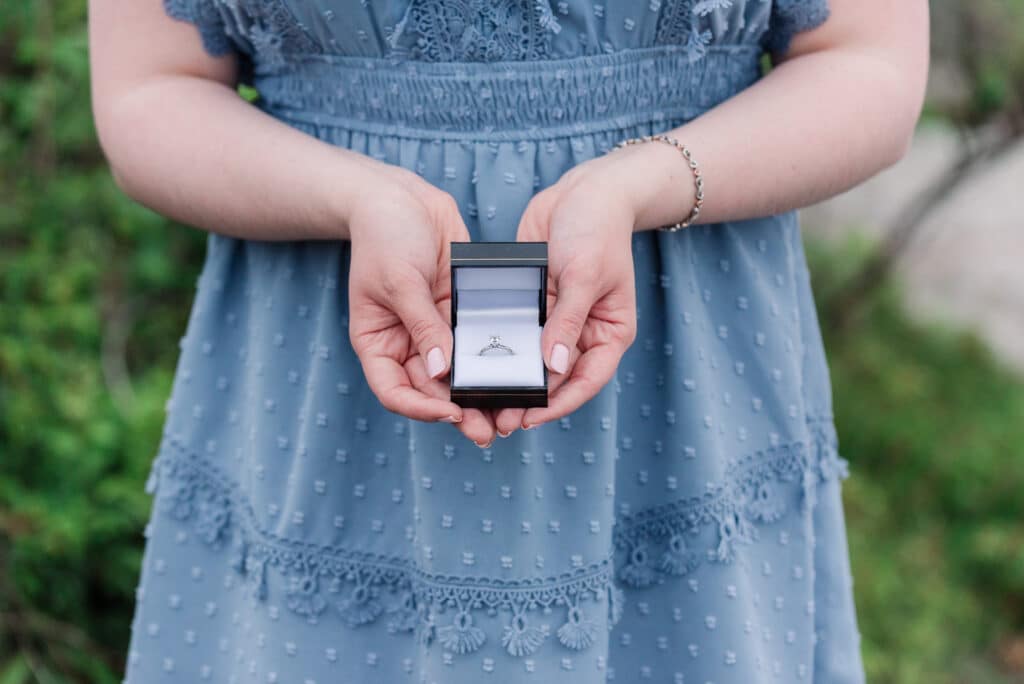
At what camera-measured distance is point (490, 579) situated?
1058mm

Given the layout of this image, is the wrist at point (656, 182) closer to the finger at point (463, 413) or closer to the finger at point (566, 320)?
the finger at point (566, 320)

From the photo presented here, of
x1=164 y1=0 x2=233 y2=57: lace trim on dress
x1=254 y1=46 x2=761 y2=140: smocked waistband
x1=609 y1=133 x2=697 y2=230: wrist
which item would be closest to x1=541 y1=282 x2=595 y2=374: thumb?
x1=609 y1=133 x2=697 y2=230: wrist

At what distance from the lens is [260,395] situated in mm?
1175

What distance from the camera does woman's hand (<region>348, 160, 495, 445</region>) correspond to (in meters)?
0.92

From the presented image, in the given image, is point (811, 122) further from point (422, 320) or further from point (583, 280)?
point (422, 320)

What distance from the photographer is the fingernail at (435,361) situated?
0.92m

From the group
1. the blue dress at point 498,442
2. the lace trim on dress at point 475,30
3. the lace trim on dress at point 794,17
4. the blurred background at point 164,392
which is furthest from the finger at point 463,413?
the blurred background at point 164,392

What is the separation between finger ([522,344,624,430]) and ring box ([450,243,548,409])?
12 millimetres

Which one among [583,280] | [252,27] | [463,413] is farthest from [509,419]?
[252,27]

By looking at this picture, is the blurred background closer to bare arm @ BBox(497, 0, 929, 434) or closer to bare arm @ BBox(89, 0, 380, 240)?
bare arm @ BBox(89, 0, 380, 240)

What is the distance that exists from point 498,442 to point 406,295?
8.2 inches

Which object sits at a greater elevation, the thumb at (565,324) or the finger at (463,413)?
the thumb at (565,324)

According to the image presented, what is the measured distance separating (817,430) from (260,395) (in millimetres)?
693

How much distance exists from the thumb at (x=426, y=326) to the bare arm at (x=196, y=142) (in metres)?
0.15
